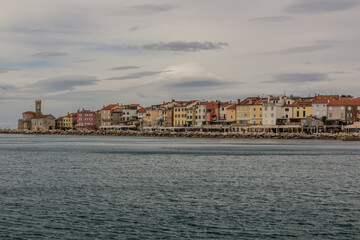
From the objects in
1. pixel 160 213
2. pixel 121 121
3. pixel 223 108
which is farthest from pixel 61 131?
pixel 160 213

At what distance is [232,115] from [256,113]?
274 inches

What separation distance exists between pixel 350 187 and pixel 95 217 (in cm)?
1468

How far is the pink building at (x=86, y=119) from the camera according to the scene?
165 metres

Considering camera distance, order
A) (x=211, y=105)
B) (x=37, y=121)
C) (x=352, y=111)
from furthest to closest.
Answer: (x=37, y=121), (x=211, y=105), (x=352, y=111)

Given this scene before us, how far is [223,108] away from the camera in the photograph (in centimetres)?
12244

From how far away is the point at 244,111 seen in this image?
383 ft

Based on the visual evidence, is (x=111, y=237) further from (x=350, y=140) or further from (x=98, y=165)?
(x=350, y=140)

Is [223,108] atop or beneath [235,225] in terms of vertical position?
atop

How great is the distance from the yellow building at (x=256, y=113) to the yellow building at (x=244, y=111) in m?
0.75

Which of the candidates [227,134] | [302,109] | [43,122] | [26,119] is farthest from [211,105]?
[26,119]

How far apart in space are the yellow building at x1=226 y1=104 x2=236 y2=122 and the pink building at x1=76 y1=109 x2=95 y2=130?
200ft

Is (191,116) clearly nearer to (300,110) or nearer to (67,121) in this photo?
(300,110)


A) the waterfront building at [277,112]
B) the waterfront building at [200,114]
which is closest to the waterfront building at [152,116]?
the waterfront building at [200,114]

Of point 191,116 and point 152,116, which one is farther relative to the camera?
point 152,116
